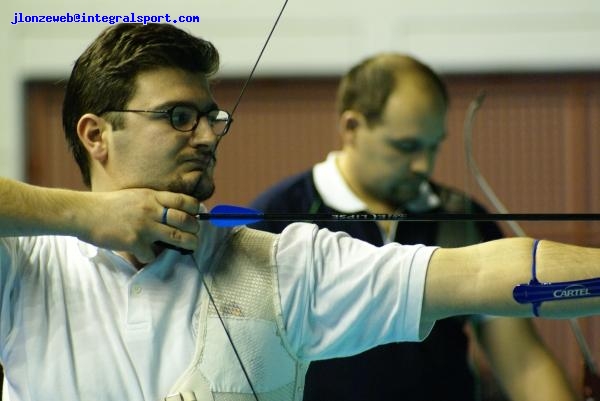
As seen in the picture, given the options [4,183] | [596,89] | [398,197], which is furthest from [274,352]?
[596,89]

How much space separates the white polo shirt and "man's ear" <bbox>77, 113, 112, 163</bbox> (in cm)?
18

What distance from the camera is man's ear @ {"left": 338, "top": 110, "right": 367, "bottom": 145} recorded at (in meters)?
2.67

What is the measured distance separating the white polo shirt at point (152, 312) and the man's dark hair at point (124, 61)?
0.25m

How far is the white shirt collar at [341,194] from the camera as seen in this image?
2.48 m

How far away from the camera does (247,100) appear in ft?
13.6

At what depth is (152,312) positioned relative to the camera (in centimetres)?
159

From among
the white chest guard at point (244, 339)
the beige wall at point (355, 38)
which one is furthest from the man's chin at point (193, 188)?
the beige wall at point (355, 38)

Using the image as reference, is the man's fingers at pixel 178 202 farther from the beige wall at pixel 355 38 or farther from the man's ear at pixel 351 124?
the beige wall at pixel 355 38

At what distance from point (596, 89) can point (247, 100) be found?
4.23 feet

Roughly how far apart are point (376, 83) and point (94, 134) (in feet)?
3.64

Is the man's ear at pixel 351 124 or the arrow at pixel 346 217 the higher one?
the man's ear at pixel 351 124

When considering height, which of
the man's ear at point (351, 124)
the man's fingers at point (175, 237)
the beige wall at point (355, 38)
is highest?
the beige wall at point (355, 38)

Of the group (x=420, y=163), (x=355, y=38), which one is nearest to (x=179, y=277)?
(x=420, y=163)

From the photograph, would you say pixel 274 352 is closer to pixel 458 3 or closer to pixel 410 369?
pixel 410 369
